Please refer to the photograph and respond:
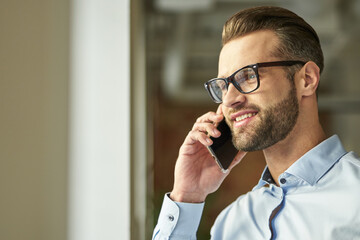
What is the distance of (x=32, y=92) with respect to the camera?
1.19 meters

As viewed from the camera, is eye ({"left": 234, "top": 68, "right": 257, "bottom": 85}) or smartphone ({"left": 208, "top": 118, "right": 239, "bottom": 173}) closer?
eye ({"left": 234, "top": 68, "right": 257, "bottom": 85})

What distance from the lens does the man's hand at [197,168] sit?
123 centimetres

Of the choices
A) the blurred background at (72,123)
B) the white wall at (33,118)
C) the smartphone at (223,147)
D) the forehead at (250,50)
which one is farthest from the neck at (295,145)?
the white wall at (33,118)

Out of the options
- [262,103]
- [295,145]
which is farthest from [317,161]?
[262,103]

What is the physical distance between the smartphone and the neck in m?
0.11

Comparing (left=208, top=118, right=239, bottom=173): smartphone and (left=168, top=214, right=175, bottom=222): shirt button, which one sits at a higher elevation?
(left=208, top=118, right=239, bottom=173): smartphone

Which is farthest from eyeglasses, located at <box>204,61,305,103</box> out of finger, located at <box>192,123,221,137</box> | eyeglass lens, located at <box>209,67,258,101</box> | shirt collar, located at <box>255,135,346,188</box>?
shirt collar, located at <box>255,135,346,188</box>

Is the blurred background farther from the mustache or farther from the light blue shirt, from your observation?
the mustache

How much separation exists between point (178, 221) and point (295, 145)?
414 mm

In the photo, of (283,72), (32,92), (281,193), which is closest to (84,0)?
(32,92)

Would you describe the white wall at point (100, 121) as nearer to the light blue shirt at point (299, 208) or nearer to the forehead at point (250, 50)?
the light blue shirt at point (299, 208)

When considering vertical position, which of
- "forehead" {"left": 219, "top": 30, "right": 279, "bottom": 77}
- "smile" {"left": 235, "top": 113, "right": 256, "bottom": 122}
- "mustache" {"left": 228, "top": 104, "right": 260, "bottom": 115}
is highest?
"forehead" {"left": 219, "top": 30, "right": 279, "bottom": 77}

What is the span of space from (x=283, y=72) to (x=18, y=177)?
2.63 feet

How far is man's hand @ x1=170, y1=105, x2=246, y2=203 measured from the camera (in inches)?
48.3
